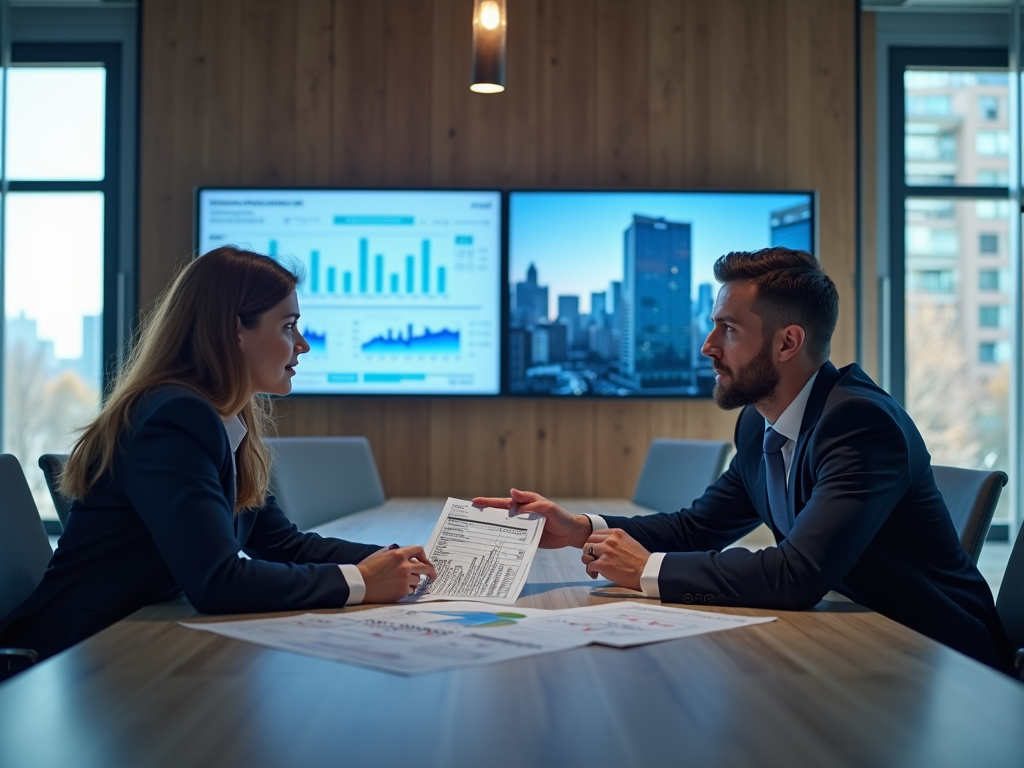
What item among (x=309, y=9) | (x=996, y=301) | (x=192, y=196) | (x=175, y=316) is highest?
(x=309, y=9)

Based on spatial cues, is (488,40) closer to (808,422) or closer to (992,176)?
(808,422)

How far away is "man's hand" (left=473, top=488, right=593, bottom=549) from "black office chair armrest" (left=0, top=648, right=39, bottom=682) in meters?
0.72

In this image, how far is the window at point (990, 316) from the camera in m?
4.73

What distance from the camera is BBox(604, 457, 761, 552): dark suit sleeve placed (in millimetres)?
1969

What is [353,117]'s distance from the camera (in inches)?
171

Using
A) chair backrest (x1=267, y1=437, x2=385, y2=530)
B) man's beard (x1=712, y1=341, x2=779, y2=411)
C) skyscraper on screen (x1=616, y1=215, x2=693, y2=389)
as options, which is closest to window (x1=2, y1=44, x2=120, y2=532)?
chair backrest (x1=267, y1=437, x2=385, y2=530)

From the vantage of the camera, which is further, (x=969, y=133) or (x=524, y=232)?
(x=969, y=133)

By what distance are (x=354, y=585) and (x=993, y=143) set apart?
14.6 ft

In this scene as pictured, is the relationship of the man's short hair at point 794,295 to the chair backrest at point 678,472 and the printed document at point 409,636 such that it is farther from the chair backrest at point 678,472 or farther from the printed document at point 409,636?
the chair backrest at point 678,472

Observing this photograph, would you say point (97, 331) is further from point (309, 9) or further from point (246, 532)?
point (246, 532)

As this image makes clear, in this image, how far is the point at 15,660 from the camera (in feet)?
4.98

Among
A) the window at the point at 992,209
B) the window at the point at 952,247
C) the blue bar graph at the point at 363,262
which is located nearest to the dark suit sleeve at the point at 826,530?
the blue bar graph at the point at 363,262

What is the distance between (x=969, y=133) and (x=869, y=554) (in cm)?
382

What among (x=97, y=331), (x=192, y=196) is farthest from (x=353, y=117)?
(x=97, y=331)
